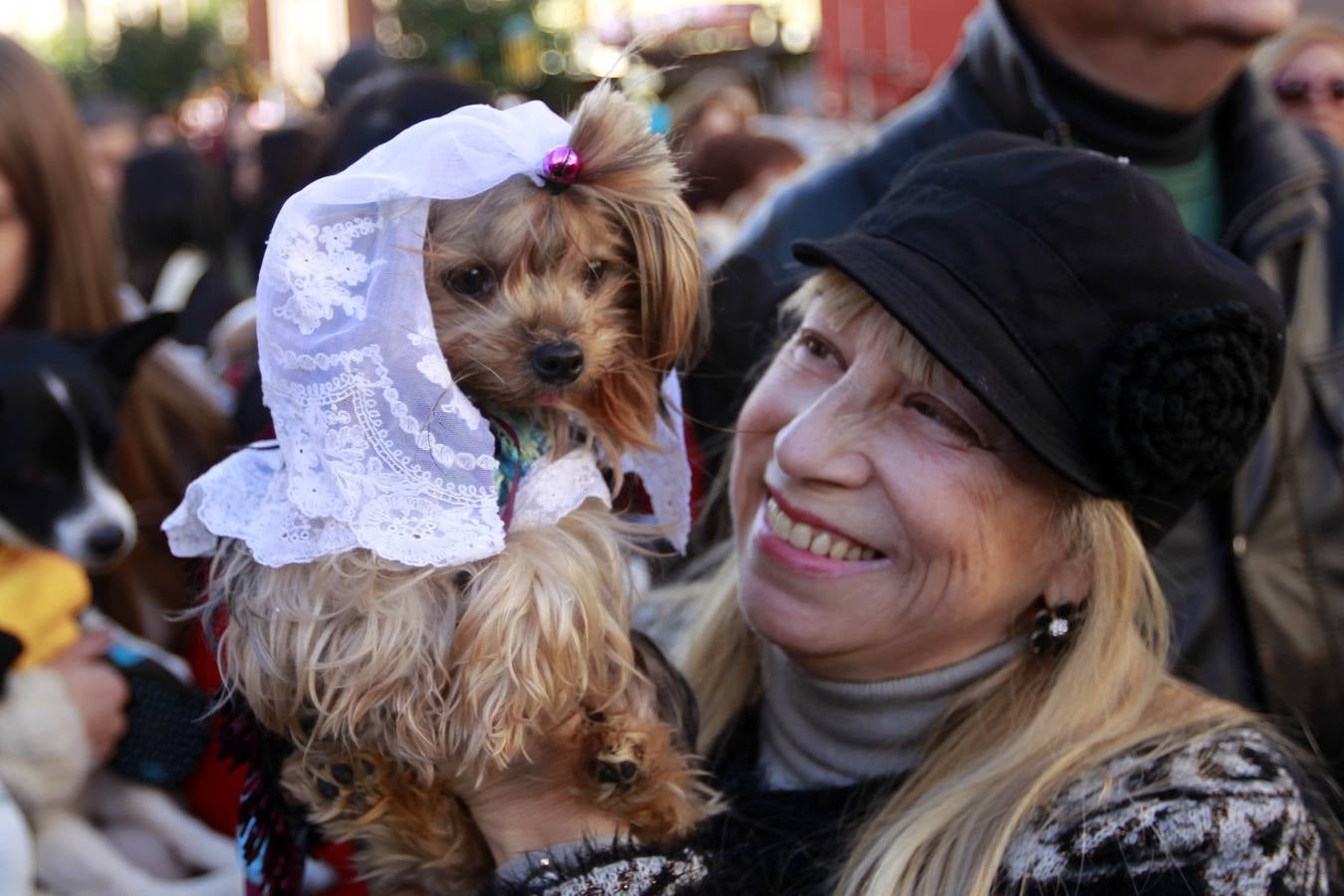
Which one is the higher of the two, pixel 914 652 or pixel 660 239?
pixel 660 239

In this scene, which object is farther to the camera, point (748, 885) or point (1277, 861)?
point (748, 885)

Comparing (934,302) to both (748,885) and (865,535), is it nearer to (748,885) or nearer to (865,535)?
(865,535)

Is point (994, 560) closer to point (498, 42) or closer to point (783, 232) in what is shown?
point (783, 232)

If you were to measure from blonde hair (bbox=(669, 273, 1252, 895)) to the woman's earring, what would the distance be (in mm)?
20

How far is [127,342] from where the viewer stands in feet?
9.29

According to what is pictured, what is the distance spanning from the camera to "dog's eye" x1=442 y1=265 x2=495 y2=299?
1711 millimetres

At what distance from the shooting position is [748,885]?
183 cm

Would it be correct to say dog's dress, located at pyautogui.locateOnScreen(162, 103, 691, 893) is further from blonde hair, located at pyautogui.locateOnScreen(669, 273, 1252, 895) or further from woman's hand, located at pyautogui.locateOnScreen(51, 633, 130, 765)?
woman's hand, located at pyautogui.locateOnScreen(51, 633, 130, 765)

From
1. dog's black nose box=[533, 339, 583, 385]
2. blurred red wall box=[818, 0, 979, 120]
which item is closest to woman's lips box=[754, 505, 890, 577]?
dog's black nose box=[533, 339, 583, 385]

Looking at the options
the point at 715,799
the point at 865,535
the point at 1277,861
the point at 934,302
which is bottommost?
the point at 715,799

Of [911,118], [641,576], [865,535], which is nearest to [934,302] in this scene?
[865,535]

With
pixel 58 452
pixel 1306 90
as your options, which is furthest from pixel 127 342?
pixel 1306 90

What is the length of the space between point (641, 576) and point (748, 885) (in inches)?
21.7

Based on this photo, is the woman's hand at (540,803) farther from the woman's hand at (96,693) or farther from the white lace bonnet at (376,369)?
the woman's hand at (96,693)
